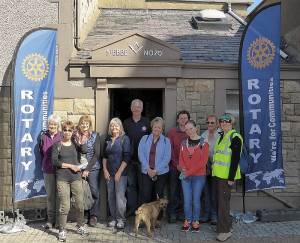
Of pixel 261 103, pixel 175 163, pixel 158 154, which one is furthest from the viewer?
pixel 261 103

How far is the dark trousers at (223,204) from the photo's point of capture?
5.98 m

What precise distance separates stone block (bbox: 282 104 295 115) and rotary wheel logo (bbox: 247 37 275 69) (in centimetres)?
87

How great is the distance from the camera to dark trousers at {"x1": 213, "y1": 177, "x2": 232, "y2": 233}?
19.6 feet

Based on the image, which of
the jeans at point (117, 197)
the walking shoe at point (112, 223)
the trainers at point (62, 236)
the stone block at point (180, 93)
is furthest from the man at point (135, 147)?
the trainers at point (62, 236)

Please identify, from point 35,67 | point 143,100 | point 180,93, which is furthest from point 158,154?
point 143,100

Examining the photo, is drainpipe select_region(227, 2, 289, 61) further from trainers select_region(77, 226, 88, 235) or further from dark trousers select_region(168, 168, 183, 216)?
trainers select_region(77, 226, 88, 235)

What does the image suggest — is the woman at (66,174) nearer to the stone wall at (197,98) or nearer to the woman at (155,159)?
the woman at (155,159)

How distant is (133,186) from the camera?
679 cm

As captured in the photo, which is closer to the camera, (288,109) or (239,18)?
Result: (288,109)

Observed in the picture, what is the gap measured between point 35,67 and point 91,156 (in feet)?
5.48

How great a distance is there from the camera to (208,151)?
6270 millimetres

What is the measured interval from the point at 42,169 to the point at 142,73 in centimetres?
222

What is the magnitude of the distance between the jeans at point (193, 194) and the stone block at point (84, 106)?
2005mm

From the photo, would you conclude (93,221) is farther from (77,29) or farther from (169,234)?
(77,29)
